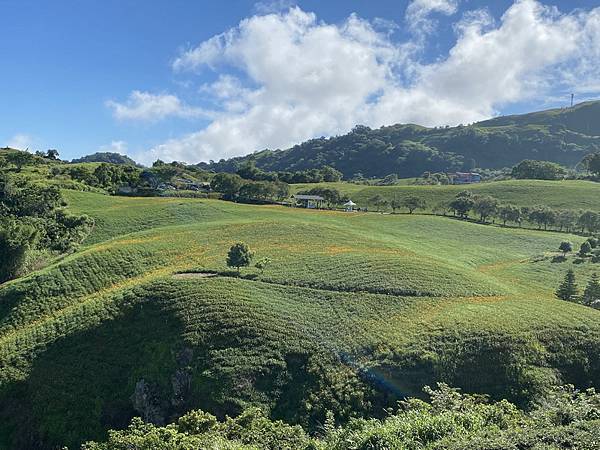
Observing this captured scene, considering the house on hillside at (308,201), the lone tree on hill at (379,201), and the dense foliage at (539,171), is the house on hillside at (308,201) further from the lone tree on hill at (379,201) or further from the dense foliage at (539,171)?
the dense foliage at (539,171)

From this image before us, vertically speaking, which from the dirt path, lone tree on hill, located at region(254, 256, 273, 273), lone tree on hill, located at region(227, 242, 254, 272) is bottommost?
the dirt path

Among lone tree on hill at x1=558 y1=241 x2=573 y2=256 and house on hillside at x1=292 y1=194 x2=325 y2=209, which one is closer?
lone tree on hill at x1=558 y1=241 x2=573 y2=256

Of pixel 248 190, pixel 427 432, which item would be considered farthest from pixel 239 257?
pixel 248 190

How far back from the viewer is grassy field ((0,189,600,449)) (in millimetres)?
29406

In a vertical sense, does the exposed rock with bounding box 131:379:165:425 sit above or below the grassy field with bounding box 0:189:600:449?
below

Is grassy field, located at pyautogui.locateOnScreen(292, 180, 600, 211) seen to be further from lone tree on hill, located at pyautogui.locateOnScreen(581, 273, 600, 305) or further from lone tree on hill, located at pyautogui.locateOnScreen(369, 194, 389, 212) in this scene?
lone tree on hill, located at pyautogui.locateOnScreen(581, 273, 600, 305)

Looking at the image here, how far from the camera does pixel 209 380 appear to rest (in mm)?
30219

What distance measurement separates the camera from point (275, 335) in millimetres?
33625

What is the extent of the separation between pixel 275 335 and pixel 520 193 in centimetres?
10690

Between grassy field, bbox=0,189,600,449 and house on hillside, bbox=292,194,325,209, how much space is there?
56686 millimetres

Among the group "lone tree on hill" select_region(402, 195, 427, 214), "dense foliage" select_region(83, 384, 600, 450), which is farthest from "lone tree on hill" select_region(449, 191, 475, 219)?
"dense foliage" select_region(83, 384, 600, 450)

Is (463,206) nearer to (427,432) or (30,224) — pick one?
(30,224)

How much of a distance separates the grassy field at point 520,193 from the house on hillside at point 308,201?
37.8ft

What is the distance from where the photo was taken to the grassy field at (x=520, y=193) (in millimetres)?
106500
